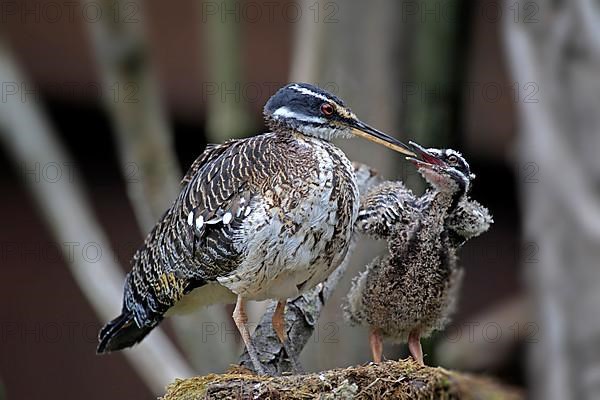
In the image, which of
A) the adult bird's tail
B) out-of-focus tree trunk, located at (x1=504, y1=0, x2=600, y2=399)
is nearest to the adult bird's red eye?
the adult bird's tail

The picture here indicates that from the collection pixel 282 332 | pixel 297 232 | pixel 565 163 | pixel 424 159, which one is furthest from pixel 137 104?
pixel 424 159

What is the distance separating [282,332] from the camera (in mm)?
5062

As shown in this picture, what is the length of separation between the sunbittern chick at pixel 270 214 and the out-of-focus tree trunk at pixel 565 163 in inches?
188

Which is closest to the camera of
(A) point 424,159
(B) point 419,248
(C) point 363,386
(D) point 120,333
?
(C) point 363,386

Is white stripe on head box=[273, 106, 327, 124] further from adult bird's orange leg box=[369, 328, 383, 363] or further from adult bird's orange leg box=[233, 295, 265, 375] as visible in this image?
adult bird's orange leg box=[369, 328, 383, 363]

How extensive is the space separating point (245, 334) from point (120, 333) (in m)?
0.90

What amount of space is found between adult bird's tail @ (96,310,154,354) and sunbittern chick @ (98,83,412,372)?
0.75ft

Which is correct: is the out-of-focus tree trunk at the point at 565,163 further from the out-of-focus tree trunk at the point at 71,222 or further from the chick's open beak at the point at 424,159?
the chick's open beak at the point at 424,159

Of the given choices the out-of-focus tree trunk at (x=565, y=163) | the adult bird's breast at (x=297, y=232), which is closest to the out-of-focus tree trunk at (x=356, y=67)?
the out-of-focus tree trunk at (x=565, y=163)

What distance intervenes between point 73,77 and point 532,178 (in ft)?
14.9

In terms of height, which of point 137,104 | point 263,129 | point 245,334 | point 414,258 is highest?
point 414,258

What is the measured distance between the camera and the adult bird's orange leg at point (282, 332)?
16.5ft

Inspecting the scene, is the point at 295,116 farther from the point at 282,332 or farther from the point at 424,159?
the point at 282,332

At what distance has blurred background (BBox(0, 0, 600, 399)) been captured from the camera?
848cm
